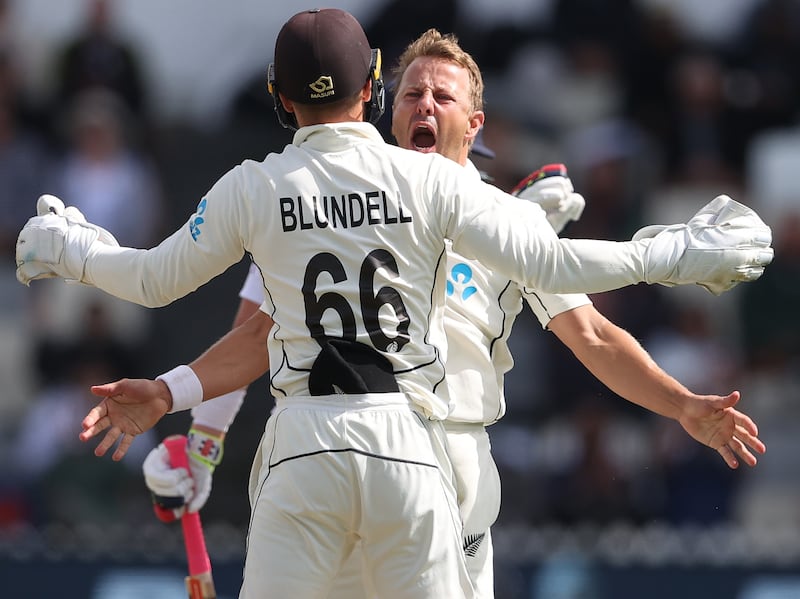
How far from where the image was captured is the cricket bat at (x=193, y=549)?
452 cm

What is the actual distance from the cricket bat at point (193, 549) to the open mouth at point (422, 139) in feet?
4.10

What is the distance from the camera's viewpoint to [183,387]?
147 inches

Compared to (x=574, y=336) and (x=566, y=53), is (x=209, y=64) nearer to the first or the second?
(x=566, y=53)

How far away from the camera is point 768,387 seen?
28.8 ft

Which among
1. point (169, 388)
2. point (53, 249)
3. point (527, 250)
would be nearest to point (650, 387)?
point (527, 250)

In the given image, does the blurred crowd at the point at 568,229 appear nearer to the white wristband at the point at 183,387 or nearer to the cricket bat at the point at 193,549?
the cricket bat at the point at 193,549

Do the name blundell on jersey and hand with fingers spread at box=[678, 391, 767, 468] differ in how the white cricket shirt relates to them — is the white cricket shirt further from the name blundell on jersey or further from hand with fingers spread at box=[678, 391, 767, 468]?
hand with fingers spread at box=[678, 391, 767, 468]

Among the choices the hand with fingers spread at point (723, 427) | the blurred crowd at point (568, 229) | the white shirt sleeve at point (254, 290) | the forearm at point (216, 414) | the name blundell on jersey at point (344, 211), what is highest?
the name blundell on jersey at point (344, 211)

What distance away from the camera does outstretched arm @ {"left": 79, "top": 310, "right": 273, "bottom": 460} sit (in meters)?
3.53

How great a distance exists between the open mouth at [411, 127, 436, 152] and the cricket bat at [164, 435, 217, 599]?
49.2 inches

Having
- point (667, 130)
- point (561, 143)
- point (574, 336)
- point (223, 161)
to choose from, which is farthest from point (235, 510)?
point (574, 336)

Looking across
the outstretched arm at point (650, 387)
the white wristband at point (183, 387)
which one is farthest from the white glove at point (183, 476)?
the outstretched arm at point (650, 387)

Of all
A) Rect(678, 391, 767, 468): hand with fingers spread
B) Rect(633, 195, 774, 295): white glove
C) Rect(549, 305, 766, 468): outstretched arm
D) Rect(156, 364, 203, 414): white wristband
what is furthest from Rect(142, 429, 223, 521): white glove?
Rect(633, 195, 774, 295): white glove

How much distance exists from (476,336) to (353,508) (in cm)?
94
